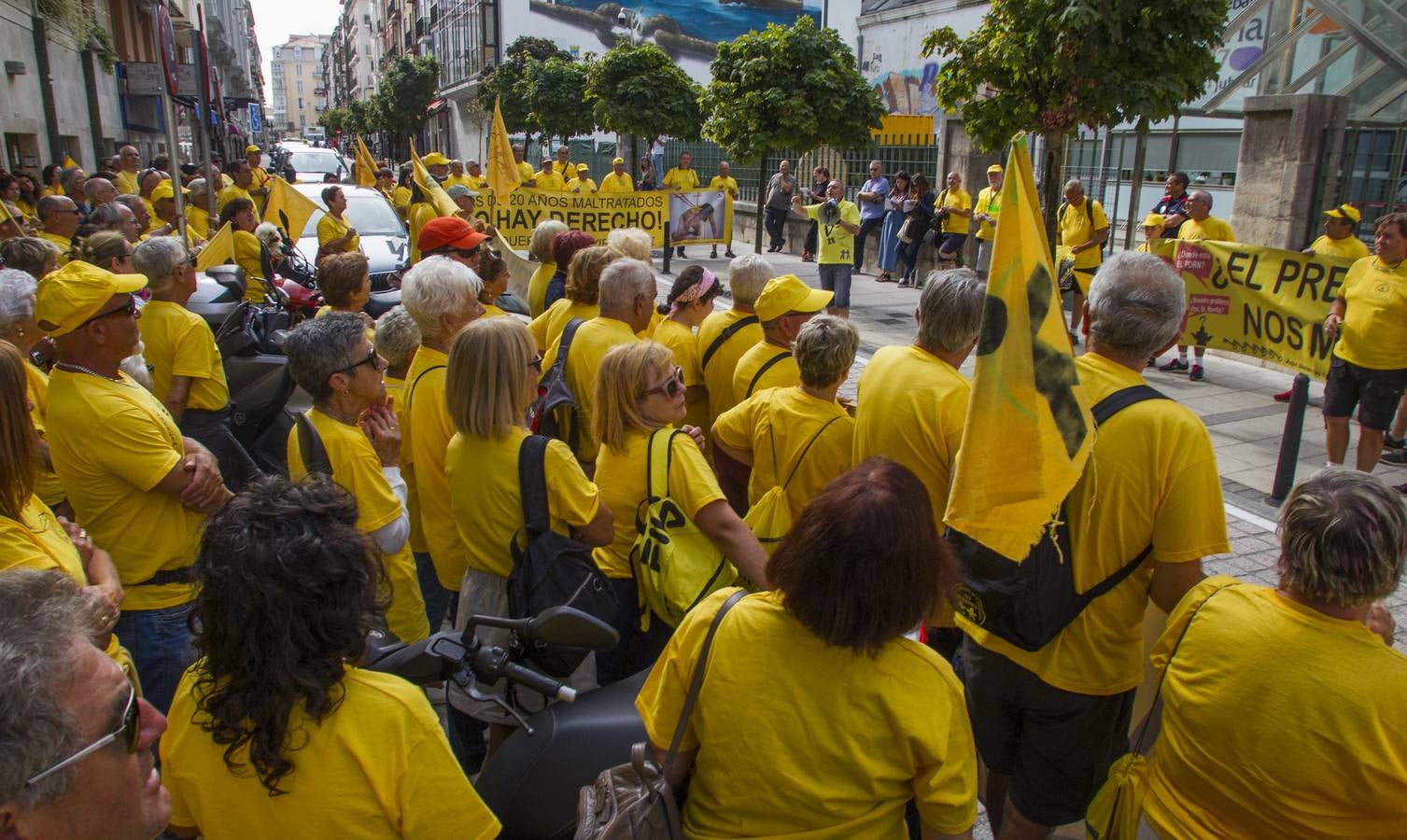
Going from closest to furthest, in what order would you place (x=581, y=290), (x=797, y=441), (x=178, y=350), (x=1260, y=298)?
1. (x=797, y=441)
2. (x=178, y=350)
3. (x=581, y=290)
4. (x=1260, y=298)

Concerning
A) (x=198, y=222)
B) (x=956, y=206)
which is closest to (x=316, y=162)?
(x=198, y=222)

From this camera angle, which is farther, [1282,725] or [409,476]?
[409,476]

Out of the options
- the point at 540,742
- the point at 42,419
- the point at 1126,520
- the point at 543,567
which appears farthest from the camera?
the point at 42,419

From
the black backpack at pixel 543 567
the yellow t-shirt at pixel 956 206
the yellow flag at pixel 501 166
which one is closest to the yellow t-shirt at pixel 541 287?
the black backpack at pixel 543 567

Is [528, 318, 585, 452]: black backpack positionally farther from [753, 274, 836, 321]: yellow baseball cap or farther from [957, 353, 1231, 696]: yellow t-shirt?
[957, 353, 1231, 696]: yellow t-shirt

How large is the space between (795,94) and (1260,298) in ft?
26.9

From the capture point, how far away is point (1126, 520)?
7.95 feet

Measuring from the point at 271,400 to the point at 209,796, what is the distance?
165 inches

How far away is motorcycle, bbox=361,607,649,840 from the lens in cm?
207

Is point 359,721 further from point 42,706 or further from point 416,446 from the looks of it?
point 416,446

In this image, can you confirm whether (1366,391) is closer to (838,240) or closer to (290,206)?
(838,240)

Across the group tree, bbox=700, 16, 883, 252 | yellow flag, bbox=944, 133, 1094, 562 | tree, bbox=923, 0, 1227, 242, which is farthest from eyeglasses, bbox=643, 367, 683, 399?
tree, bbox=700, 16, 883, 252

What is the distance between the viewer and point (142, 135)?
29.6 metres

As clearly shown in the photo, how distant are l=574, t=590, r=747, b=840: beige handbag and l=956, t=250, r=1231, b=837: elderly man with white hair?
1.13m
